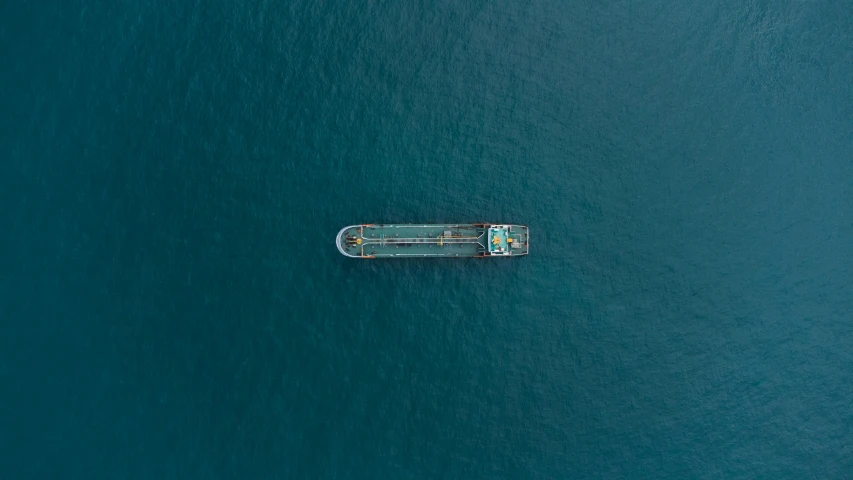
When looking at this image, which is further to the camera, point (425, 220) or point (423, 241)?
point (425, 220)

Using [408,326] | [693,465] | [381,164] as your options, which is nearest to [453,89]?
[381,164]

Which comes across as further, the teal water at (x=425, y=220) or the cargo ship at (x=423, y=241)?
the cargo ship at (x=423, y=241)

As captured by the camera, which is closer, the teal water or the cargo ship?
the teal water

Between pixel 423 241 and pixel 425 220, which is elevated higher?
pixel 425 220
